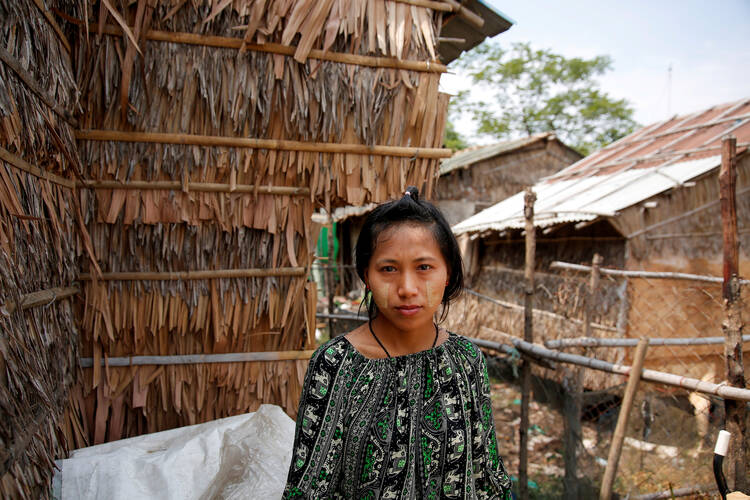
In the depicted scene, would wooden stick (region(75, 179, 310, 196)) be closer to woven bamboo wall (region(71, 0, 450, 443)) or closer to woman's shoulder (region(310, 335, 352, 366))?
woven bamboo wall (region(71, 0, 450, 443))

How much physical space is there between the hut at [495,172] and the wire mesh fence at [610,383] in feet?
14.8

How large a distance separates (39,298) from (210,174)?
1.12 metres

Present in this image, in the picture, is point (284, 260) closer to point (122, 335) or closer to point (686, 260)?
point (122, 335)

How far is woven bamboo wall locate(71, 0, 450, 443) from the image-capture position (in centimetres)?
269

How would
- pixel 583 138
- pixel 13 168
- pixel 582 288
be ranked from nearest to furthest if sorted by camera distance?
pixel 13 168
pixel 582 288
pixel 583 138

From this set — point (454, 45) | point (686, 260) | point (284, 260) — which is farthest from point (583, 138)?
point (284, 260)

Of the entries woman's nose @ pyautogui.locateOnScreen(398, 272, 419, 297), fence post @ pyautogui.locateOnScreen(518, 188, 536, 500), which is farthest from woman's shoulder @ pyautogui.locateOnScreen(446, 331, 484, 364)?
fence post @ pyautogui.locateOnScreen(518, 188, 536, 500)

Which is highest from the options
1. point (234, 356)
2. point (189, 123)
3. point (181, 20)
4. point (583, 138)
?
point (583, 138)

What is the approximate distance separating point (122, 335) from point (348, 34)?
2.28 meters

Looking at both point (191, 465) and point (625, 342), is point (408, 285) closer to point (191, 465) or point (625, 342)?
point (191, 465)

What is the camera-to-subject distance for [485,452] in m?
1.56

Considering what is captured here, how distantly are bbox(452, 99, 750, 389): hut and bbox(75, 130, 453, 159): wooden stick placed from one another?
3.45 m

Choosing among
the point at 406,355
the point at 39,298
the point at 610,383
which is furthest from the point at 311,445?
the point at 610,383

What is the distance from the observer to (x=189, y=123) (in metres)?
2.78
